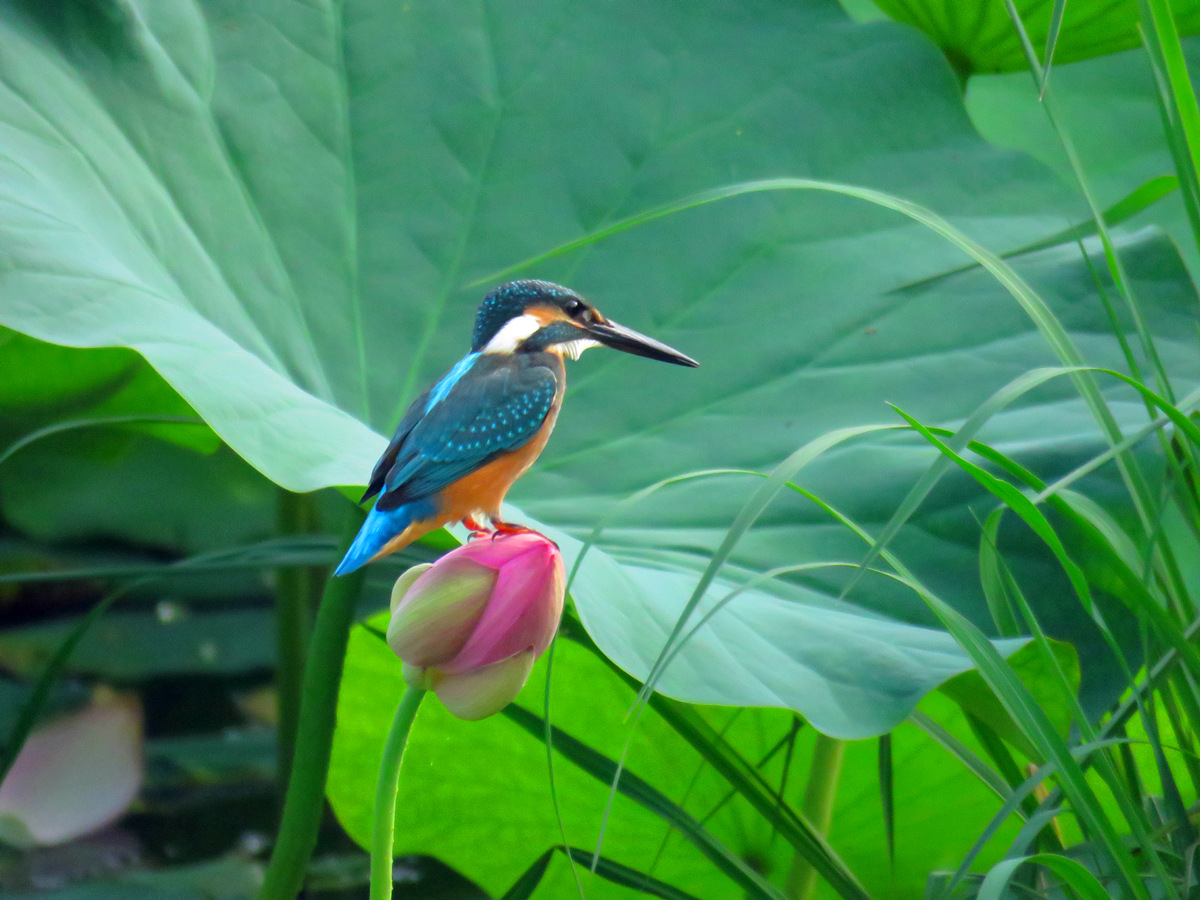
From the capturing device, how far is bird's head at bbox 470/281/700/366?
2.44ft

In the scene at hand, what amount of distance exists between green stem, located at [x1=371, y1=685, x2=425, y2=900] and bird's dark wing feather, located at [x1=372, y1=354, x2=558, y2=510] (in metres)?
0.12

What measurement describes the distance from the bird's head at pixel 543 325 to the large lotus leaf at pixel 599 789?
0.52 metres

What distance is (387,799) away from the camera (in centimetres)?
56

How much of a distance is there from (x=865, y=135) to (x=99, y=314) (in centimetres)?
89

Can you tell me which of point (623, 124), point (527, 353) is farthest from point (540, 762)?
point (623, 124)

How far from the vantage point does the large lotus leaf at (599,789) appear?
1.18 meters

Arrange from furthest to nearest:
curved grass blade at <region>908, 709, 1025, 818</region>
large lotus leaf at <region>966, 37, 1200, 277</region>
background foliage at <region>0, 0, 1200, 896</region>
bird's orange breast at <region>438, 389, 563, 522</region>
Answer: large lotus leaf at <region>966, 37, 1200, 277</region>, background foliage at <region>0, 0, 1200, 896</region>, curved grass blade at <region>908, 709, 1025, 818</region>, bird's orange breast at <region>438, 389, 563, 522</region>

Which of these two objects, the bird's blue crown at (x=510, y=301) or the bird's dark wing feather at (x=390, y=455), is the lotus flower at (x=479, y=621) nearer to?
the bird's dark wing feather at (x=390, y=455)

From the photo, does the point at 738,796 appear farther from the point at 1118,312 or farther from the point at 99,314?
the point at 99,314

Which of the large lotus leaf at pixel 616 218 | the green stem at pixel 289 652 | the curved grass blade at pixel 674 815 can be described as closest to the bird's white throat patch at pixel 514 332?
the large lotus leaf at pixel 616 218

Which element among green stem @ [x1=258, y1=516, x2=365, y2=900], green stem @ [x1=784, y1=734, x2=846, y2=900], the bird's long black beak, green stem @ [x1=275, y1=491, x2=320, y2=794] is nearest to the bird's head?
the bird's long black beak

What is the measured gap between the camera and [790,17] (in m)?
1.30

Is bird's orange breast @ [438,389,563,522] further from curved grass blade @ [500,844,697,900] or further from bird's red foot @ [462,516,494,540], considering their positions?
curved grass blade @ [500,844,697,900]

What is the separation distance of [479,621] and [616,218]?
0.77 meters
